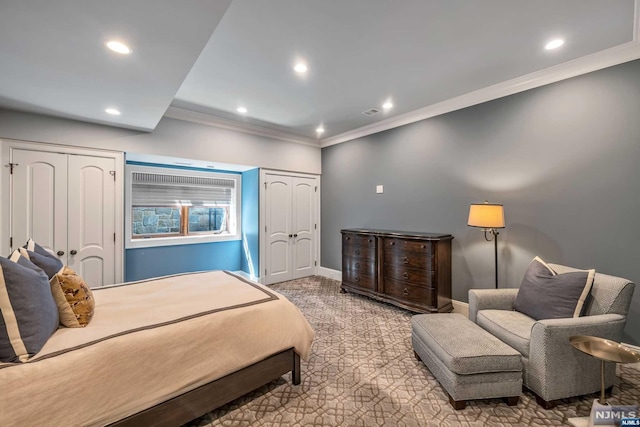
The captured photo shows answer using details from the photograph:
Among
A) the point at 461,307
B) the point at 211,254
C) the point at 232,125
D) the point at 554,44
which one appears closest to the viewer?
the point at 554,44

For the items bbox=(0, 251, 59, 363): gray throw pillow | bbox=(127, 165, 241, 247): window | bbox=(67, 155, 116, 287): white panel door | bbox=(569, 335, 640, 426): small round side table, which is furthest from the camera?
bbox=(127, 165, 241, 247): window

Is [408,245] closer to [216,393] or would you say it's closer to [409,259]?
[409,259]

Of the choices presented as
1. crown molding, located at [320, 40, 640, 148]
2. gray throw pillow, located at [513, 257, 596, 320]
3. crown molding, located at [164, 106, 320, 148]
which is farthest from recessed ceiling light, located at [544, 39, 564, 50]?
crown molding, located at [164, 106, 320, 148]

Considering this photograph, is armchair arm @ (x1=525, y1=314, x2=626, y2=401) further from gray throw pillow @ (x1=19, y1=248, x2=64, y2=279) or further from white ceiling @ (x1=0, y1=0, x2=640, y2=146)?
gray throw pillow @ (x1=19, y1=248, x2=64, y2=279)

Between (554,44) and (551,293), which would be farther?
(554,44)

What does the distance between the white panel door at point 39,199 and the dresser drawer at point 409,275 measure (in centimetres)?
408

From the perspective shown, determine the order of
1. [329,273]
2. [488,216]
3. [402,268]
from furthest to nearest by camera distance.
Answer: [329,273]
[402,268]
[488,216]

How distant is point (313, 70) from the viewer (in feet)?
8.81

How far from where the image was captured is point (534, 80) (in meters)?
2.81

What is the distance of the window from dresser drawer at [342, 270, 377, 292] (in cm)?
→ 234

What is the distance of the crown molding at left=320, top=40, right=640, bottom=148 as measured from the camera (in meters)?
2.32

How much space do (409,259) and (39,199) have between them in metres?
4.45

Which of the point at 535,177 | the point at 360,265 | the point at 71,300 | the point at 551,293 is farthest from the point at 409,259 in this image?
the point at 71,300

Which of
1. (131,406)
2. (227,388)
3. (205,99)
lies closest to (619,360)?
(227,388)
